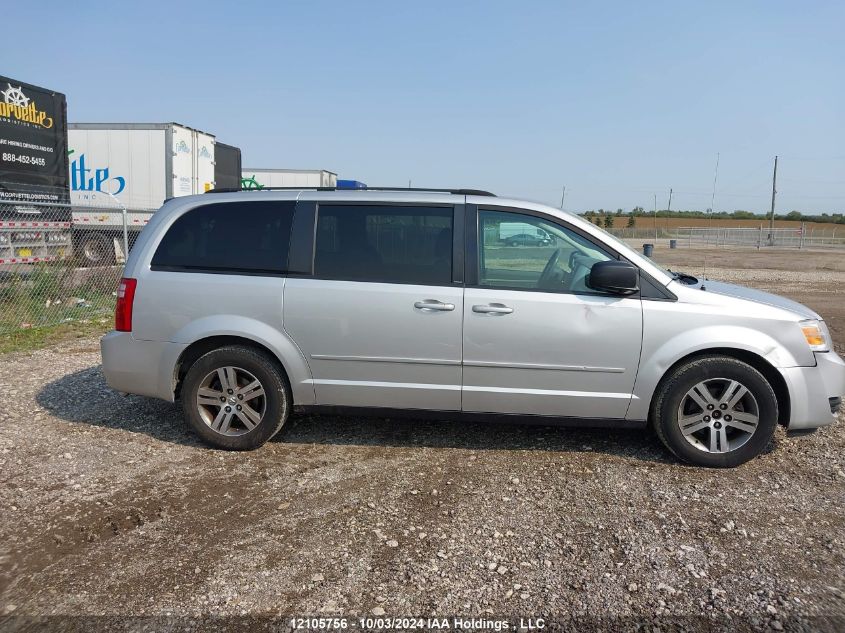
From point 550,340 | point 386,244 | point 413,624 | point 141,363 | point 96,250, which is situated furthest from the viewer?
point 96,250

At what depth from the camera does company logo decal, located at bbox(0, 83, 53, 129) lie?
38.8 feet

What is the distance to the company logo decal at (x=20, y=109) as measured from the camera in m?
11.8

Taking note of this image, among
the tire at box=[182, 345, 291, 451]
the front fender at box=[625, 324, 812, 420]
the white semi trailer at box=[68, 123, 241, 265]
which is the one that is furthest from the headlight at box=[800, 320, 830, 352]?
the white semi trailer at box=[68, 123, 241, 265]

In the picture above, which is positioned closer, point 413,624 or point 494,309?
point 413,624

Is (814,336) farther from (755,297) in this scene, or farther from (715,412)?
(715,412)

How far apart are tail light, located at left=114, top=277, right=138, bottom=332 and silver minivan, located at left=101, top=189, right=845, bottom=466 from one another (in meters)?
0.01

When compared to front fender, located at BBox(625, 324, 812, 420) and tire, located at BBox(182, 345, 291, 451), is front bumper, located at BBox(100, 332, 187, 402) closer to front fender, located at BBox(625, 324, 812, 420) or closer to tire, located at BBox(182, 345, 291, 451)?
tire, located at BBox(182, 345, 291, 451)

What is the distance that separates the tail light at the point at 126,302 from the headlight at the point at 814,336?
4.69m

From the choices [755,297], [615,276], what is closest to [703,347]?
[755,297]

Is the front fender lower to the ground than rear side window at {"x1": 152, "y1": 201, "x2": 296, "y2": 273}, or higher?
lower

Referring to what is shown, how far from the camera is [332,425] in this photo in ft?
16.7

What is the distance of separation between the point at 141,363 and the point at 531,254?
2.95 meters

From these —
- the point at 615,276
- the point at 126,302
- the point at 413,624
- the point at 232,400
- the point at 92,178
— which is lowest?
the point at 413,624

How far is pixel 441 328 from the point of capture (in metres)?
4.25
